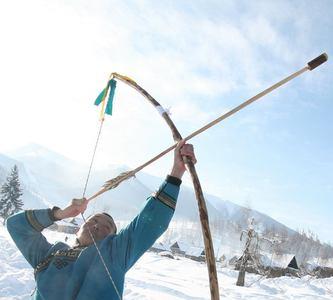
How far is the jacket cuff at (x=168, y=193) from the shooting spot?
3.06 m

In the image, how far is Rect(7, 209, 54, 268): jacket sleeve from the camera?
367 centimetres

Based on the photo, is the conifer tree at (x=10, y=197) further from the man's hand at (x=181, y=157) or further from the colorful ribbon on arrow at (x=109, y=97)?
the man's hand at (x=181, y=157)

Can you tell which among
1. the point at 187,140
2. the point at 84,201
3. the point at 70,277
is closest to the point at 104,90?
the point at 84,201

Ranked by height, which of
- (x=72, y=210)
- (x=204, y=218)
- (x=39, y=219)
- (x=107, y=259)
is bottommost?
(x=107, y=259)

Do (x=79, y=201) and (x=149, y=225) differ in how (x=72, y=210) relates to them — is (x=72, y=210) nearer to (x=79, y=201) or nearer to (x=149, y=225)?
(x=79, y=201)

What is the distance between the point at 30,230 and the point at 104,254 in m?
0.92

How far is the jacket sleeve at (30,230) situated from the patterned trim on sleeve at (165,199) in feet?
3.99

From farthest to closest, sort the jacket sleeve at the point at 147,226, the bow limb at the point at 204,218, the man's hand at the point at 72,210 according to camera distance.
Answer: the man's hand at the point at 72,210 < the jacket sleeve at the point at 147,226 < the bow limb at the point at 204,218

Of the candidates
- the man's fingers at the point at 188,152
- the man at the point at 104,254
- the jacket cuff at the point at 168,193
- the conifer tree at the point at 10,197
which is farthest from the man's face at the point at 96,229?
the conifer tree at the point at 10,197

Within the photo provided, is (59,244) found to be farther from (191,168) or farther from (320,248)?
(320,248)

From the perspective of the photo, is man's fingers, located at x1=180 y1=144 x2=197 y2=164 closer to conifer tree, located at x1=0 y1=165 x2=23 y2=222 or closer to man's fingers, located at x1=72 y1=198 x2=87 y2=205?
man's fingers, located at x1=72 y1=198 x2=87 y2=205

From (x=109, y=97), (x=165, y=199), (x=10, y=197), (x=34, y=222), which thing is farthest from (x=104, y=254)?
(x=10, y=197)

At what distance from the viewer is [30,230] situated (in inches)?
145

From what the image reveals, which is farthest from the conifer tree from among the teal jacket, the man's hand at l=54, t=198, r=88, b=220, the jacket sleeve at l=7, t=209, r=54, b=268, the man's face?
the teal jacket
